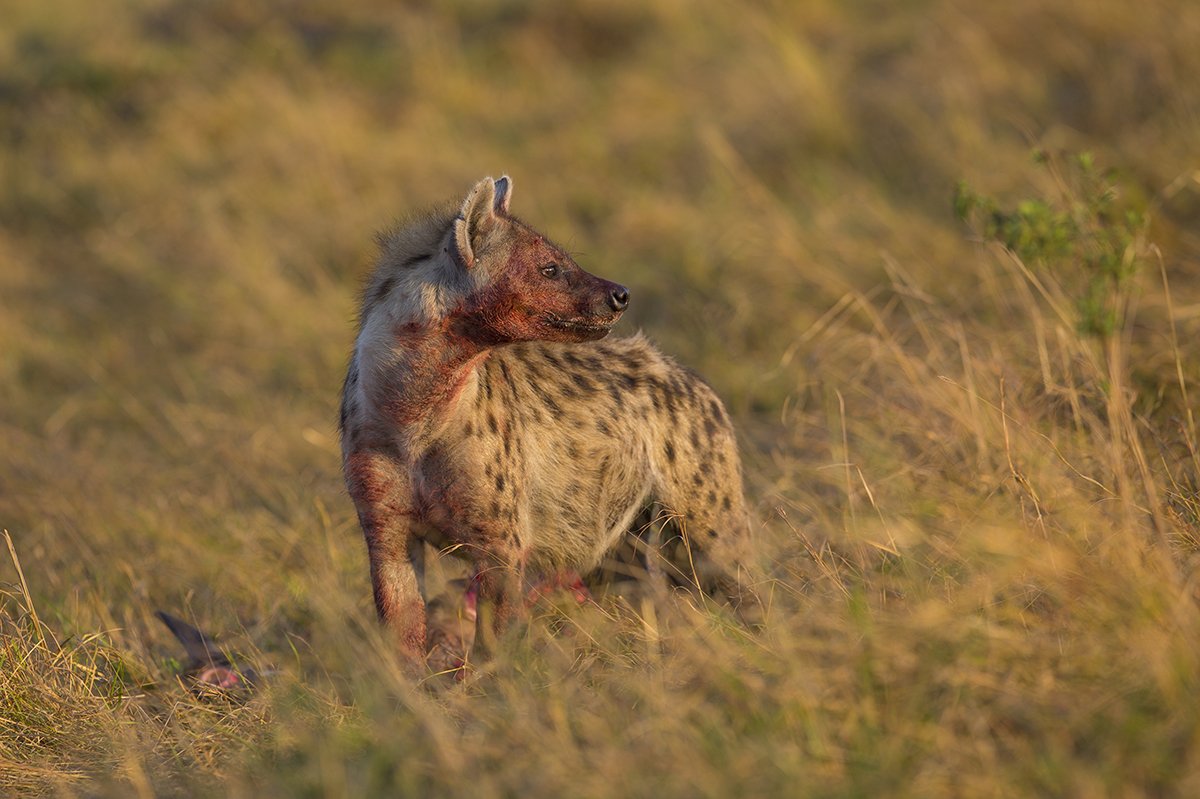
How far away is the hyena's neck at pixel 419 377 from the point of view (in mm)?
4184

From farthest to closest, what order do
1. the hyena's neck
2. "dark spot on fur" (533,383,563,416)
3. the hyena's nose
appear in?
"dark spot on fur" (533,383,563,416) < the hyena's nose < the hyena's neck

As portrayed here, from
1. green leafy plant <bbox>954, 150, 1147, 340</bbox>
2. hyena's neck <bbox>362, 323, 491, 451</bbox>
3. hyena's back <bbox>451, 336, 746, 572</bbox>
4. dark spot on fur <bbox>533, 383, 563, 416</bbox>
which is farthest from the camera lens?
green leafy plant <bbox>954, 150, 1147, 340</bbox>

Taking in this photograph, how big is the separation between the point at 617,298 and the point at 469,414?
0.55 m

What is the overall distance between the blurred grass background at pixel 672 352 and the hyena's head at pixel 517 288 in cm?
82

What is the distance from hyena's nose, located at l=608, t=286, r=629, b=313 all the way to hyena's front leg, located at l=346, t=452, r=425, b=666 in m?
0.77

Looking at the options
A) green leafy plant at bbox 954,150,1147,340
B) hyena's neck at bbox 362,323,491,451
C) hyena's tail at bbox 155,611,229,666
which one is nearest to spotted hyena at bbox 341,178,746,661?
hyena's neck at bbox 362,323,491,451

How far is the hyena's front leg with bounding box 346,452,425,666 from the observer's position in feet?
13.9

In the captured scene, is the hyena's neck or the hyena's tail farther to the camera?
the hyena's tail

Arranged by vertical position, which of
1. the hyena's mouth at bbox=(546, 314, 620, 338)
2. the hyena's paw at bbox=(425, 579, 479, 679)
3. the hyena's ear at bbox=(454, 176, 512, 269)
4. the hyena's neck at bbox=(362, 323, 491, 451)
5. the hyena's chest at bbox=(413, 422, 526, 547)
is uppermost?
the hyena's ear at bbox=(454, 176, 512, 269)

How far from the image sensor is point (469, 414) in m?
4.30

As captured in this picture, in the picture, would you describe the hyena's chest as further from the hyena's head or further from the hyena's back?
the hyena's head

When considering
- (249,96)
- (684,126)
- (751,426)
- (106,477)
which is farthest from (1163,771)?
(249,96)

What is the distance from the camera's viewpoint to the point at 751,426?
6.67 metres

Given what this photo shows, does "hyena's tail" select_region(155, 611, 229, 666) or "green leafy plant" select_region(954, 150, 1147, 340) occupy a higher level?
"green leafy plant" select_region(954, 150, 1147, 340)
